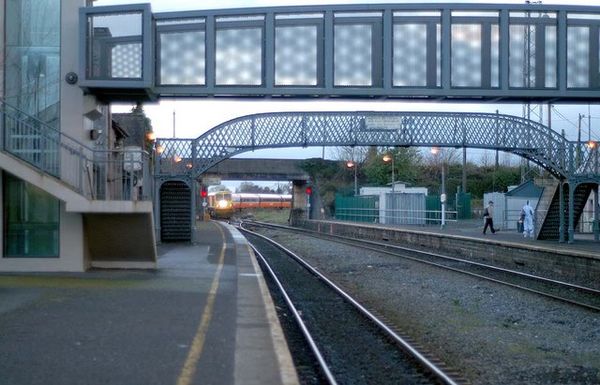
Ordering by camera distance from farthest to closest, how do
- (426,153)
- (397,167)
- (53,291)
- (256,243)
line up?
1. (426,153)
2. (397,167)
3. (256,243)
4. (53,291)

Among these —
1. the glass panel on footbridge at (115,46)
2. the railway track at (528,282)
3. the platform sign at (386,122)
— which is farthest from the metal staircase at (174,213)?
the glass panel on footbridge at (115,46)

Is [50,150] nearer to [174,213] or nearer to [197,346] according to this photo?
[197,346]

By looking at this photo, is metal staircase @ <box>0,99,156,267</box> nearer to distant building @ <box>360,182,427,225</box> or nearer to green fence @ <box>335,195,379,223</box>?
distant building @ <box>360,182,427,225</box>

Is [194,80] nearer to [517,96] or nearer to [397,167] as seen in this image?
[517,96]

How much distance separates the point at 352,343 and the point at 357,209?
46.2 meters

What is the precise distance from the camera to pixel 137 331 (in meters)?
10.3

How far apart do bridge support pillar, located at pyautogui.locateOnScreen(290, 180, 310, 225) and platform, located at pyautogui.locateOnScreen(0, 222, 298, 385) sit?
158 feet

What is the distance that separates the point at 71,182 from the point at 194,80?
13.2ft

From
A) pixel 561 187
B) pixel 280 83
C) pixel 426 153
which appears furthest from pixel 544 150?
pixel 426 153

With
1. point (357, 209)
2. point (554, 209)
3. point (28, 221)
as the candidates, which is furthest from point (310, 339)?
point (357, 209)

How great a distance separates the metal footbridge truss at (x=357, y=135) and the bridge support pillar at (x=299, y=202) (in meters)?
32.5

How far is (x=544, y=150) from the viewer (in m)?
28.7

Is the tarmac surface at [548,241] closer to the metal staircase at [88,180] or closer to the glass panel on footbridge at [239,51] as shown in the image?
the glass panel on footbridge at [239,51]

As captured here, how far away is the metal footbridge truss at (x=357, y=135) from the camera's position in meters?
29.4
